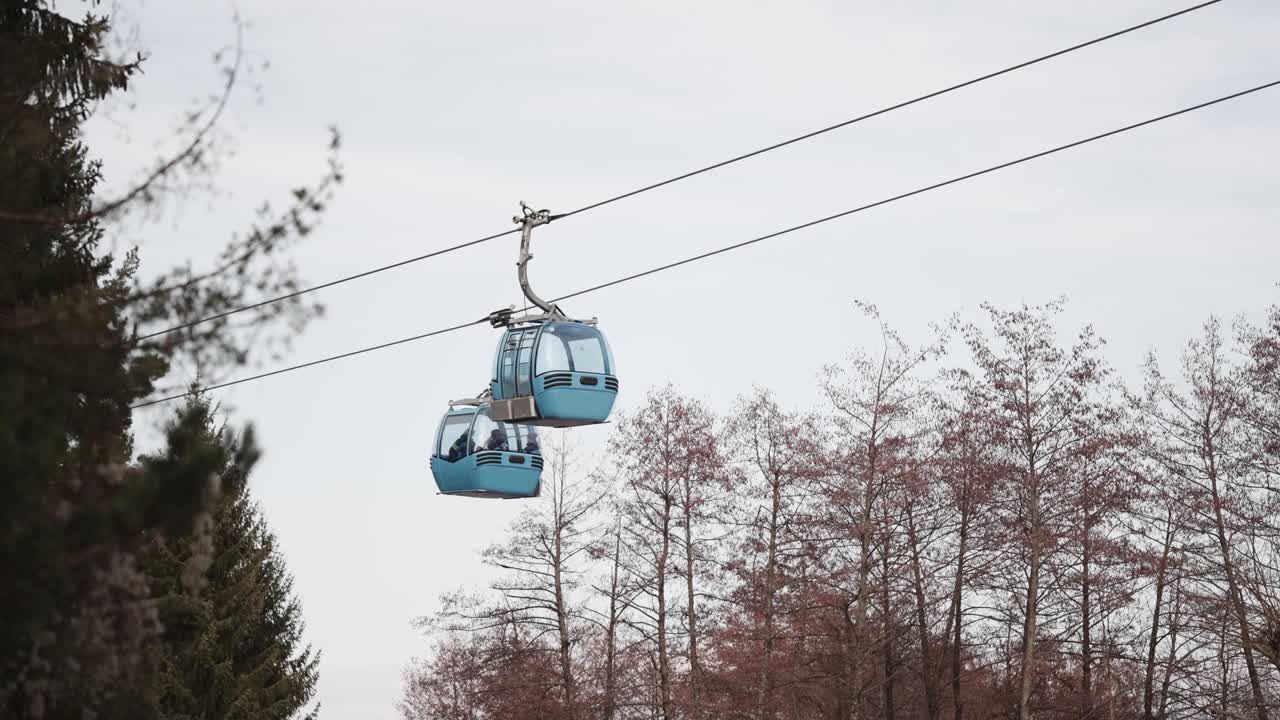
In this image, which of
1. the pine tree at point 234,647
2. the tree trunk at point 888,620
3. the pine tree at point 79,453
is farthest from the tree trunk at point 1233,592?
the pine tree at point 79,453

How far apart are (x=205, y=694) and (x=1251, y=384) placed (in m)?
24.2

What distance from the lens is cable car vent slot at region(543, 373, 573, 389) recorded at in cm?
1605

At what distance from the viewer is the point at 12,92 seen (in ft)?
35.6

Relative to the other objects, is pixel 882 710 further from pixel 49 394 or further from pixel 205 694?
pixel 49 394

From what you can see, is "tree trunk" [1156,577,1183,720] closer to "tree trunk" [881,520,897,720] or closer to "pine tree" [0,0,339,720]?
"tree trunk" [881,520,897,720]

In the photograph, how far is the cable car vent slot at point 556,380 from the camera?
16.0m

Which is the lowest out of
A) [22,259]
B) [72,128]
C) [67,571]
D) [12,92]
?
[67,571]

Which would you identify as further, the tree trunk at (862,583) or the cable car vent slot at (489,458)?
the tree trunk at (862,583)

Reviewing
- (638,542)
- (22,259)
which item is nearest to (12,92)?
(22,259)

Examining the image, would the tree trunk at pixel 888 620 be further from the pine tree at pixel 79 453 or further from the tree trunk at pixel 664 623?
the pine tree at pixel 79 453

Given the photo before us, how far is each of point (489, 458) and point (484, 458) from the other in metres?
0.07

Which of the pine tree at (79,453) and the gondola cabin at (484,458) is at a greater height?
the gondola cabin at (484,458)

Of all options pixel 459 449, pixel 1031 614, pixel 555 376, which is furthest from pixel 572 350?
pixel 1031 614

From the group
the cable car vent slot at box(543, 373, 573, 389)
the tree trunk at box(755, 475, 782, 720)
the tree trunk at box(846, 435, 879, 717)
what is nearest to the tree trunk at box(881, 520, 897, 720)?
the tree trunk at box(846, 435, 879, 717)
